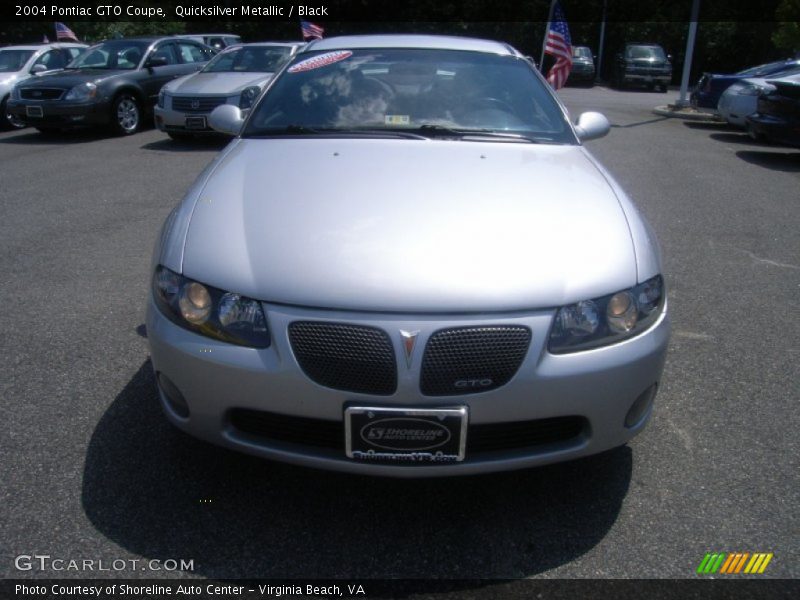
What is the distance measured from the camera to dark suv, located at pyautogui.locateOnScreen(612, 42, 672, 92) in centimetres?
2533

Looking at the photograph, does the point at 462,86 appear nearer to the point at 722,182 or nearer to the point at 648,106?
the point at 722,182

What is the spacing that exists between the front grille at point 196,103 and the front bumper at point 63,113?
1635 millimetres

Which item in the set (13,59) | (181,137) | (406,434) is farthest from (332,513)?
(13,59)

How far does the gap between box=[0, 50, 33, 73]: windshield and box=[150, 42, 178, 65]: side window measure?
2.64 meters

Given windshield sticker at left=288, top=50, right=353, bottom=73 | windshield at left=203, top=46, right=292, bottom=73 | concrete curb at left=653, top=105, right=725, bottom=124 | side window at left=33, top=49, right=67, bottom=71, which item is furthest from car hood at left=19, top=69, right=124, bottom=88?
concrete curb at left=653, top=105, right=725, bottom=124

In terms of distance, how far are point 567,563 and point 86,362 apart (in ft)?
8.14

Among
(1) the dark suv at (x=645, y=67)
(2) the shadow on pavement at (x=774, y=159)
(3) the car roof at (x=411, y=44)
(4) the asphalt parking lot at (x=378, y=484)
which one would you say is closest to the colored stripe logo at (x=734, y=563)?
(4) the asphalt parking lot at (x=378, y=484)

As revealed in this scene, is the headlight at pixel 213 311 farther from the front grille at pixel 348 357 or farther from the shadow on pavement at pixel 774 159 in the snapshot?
the shadow on pavement at pixel 774 159

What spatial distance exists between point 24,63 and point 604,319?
45.4ft

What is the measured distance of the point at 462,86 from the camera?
3.71 meters

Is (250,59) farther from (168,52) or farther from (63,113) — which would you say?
(63,113)

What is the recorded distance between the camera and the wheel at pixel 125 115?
11.5 m

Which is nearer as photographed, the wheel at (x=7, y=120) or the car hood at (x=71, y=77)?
the car hood at (x=71, y=77)

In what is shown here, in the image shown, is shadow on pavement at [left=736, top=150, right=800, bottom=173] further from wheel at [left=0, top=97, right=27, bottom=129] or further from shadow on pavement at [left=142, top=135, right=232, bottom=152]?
wheel at [left=0, top=97, right=27, bottom=129]
